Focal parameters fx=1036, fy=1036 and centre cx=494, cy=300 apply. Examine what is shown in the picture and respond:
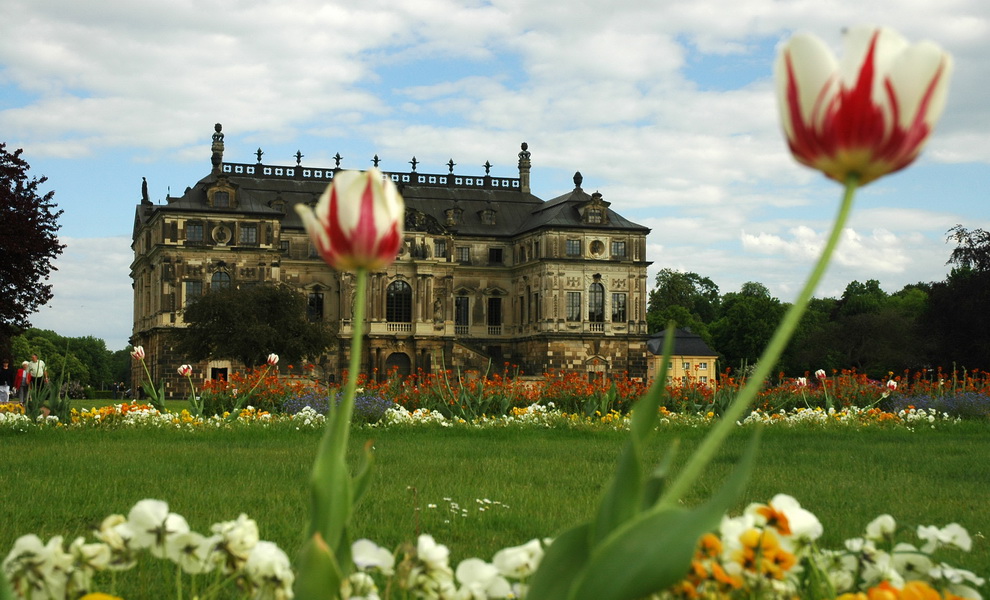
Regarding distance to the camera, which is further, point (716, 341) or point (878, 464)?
point (716, 341)

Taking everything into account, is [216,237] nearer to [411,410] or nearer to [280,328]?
[280,328]

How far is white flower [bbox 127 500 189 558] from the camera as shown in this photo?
263 centimetres

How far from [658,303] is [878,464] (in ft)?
292

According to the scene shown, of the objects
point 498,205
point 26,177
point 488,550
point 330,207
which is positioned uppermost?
→ point 498,205

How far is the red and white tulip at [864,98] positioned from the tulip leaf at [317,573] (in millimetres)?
1217

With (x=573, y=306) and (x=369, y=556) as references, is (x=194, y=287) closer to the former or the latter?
(x=573, y=306)

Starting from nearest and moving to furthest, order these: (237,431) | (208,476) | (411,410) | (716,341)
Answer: (208,476) → (237,431) → (411,410) → (716,341)

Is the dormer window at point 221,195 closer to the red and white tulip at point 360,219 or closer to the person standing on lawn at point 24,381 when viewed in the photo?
the person standing on lawn at point 24,381

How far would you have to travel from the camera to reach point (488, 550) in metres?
5.87

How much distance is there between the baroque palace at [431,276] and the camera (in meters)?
58.0

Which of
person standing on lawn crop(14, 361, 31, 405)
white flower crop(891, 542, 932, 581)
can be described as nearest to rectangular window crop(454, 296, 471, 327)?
person standing on lawn crop(14, 361, 31, 405)

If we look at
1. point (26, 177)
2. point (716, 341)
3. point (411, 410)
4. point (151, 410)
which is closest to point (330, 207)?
point (151, 410)

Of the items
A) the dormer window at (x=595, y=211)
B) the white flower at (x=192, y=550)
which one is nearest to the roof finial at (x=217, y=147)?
the dormer window at (x=595, y=211)

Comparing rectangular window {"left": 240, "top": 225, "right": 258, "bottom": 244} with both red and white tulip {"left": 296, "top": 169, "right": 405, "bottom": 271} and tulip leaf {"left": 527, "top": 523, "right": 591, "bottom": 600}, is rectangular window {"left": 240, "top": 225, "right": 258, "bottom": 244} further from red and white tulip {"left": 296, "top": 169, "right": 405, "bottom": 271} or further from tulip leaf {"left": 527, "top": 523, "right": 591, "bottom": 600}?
tulip leaf {"left": 527, "top": 523, "right": 591, "bottom": 600}
